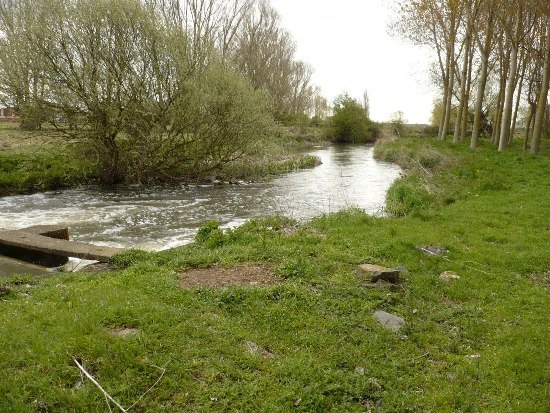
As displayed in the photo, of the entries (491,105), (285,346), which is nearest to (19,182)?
(285,346)

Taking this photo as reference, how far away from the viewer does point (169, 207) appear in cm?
1634

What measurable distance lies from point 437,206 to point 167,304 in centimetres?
1075

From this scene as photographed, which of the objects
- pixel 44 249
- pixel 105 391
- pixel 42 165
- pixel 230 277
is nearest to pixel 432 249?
pixel 230 277

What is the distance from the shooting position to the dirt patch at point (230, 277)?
736 cm

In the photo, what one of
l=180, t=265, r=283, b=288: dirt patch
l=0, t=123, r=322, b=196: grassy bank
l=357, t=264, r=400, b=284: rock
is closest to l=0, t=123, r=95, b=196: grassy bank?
l=0, t=123, r=322, b=196: grassy bank

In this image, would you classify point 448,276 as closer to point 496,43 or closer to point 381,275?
point 381,275

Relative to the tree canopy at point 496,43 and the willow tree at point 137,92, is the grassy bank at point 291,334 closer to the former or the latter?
the willow tree at point 137,92

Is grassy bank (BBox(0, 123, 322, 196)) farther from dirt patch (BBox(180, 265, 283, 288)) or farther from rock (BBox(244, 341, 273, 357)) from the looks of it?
rock (BBox(244, 341, 273, 357))

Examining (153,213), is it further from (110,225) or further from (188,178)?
(188,178)

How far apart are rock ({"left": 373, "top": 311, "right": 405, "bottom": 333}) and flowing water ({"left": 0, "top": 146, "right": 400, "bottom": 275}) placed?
634 cm

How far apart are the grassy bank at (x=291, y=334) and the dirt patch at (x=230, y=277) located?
0.25 metres

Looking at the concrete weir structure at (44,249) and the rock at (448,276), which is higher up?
the rock at (448,276)

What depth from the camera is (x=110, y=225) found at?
13.4 m

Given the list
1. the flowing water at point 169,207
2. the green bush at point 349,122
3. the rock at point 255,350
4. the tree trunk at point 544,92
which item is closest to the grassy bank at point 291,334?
the rock at point 255,350
